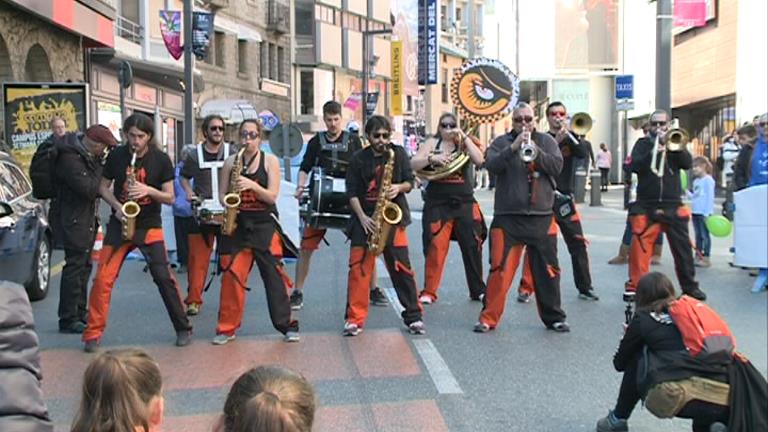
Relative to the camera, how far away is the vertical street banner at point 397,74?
5309cm

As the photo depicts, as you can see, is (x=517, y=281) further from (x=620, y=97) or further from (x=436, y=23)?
(x=436, y=23)

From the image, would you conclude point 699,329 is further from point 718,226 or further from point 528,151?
point 718,226

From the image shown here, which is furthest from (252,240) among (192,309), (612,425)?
(612,425)

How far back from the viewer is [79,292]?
788 cm

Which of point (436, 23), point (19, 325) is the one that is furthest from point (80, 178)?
point (436, 23)

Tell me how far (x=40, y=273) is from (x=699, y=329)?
7.22 m

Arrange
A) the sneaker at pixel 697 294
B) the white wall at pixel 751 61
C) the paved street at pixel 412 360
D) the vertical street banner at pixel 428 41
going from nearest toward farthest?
the paved street at pixel 412 360 < the sneaker at pixel 697 294 < the white wall at pixel 751 61 < the vertical street banner at pixel 428 41

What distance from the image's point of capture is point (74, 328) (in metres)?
7.85

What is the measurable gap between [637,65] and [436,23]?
15164mm

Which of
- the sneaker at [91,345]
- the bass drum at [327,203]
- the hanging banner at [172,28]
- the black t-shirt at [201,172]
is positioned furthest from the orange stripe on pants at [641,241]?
the hanging banner at [172,28]

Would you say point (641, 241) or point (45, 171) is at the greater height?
point (45, 171)

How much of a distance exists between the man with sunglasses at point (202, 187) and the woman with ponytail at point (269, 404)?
5560 mm

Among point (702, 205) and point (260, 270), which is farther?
point (702, 205)

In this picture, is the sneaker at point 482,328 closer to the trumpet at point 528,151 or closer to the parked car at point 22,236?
the trumpet at point 528,151
